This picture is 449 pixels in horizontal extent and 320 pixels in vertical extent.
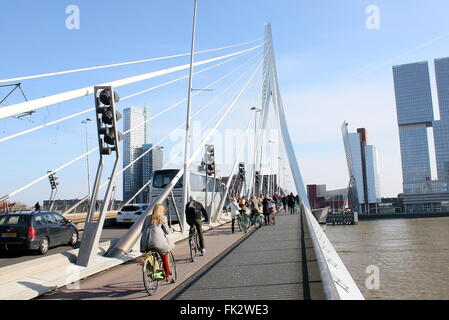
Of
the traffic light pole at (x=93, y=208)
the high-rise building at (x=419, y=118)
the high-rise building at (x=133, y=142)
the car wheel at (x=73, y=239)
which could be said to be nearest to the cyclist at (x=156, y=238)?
the traffic light pole at (x=93, y=208)

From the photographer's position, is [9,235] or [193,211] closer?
[193,211]

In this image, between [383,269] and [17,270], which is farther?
[383,269]

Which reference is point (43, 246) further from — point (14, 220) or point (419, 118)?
point (419, 118)

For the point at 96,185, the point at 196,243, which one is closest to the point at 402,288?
the point at 196,243

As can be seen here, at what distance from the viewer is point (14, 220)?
1140 cm

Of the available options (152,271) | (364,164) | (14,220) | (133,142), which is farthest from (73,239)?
(364,164)

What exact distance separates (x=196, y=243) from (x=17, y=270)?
4167 millimetres

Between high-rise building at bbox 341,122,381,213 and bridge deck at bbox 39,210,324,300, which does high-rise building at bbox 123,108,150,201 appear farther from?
high-rise building at bbox 341,122,381,213

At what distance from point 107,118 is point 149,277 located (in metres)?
3.79

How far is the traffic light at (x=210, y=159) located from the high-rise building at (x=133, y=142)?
3181 mm

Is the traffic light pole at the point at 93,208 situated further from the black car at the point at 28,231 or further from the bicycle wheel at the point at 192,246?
the black car at the point at 28,231

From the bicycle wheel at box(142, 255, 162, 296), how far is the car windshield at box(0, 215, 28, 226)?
243 inches
